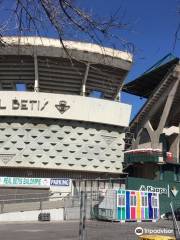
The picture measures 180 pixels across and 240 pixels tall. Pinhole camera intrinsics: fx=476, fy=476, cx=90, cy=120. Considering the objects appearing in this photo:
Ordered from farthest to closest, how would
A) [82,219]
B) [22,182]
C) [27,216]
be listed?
1. [22,182]
2. [27,216]
3. [82,219]

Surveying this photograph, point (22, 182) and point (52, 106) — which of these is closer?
point (22, 182)

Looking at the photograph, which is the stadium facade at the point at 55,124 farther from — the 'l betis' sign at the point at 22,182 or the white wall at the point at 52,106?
the 'l betis' sign at the point at 22,182

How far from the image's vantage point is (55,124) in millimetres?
56344

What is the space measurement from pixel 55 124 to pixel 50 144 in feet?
8.00

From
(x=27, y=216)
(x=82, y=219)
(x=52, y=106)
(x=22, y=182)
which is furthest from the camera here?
(x=52, y=106)

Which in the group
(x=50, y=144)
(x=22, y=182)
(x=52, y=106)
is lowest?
(x=22, y=182)

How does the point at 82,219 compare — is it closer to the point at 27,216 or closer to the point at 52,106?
the point at 27,216

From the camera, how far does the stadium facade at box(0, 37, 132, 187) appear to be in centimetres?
5516

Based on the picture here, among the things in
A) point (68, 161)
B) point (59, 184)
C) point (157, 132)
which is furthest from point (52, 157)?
point (157, 132)

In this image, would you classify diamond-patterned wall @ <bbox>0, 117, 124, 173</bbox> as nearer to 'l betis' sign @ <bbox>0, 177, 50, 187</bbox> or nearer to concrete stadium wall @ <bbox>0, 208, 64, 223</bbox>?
'l betis' sign @ <bbox>0, 177, 50, 187</bbox>

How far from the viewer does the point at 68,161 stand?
56.2m

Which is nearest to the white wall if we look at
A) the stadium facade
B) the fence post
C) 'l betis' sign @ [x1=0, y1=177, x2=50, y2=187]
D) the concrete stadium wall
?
the stadium facade

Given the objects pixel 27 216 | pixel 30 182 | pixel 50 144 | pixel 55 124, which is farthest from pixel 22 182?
pixel 55 124

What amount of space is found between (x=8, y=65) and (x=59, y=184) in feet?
59.7
